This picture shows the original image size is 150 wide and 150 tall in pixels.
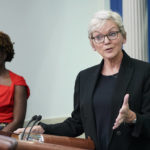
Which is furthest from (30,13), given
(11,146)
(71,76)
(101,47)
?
(11,146)

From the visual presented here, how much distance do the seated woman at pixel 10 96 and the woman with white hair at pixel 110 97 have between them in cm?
100

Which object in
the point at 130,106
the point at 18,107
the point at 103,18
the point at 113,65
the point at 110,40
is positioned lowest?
the point at 18,107

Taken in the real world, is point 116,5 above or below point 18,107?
above

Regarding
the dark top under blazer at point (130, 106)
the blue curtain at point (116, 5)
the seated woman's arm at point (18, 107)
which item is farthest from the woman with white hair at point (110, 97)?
the blue curtain at point (116, 5)

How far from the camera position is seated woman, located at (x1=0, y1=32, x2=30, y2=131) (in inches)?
113

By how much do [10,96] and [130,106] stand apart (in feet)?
4.71

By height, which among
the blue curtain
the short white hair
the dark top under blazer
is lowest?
the dark top under blazer

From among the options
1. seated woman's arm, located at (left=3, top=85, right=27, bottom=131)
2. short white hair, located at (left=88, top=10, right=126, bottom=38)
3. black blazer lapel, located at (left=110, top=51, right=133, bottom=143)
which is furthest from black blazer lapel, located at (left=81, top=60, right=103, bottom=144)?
seated woman's arm, located at (left=3, top=85, right=27, bottom=131)

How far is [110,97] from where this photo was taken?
1.79 m

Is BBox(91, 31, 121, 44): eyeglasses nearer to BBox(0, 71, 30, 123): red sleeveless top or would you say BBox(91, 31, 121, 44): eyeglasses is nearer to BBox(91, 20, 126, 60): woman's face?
BBox(91, 20, 126, 60): woman's face

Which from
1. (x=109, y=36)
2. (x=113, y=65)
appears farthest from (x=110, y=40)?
(x=113, y=65)

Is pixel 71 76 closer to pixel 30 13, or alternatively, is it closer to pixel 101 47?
pixel 30 13

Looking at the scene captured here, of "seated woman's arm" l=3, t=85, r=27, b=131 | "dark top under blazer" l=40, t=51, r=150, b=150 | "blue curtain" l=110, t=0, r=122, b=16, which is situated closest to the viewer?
"dark top under blazer" l=40, t=51, r=150, b=150

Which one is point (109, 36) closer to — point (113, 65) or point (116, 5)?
point (113, 65)
